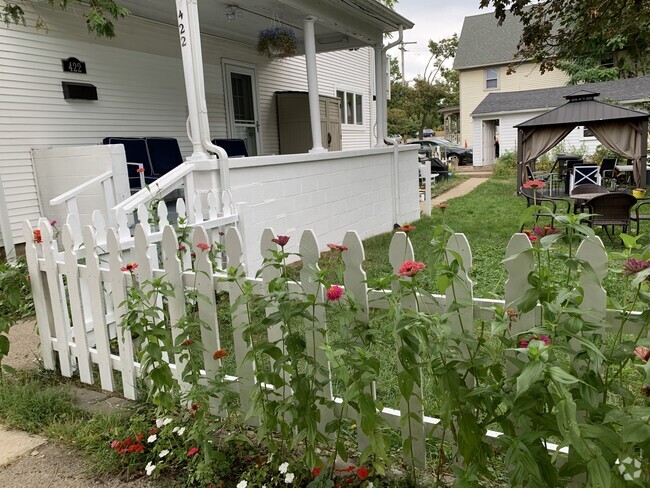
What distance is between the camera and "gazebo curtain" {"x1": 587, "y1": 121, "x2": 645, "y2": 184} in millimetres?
12484

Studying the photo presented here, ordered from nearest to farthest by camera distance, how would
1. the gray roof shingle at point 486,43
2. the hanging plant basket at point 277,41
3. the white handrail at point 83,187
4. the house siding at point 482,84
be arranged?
1. the white handrail at point 83,187
2. the hanging plant basket at point 277,41
3. the house siding at point 482,84
4. the gray roof shingle at point 486,43

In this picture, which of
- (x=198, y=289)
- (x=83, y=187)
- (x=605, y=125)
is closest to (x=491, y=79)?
(x=605, y=125)

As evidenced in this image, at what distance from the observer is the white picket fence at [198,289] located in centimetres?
186

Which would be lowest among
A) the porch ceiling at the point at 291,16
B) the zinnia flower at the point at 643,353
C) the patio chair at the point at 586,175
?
the patio chair at the point at 586,175

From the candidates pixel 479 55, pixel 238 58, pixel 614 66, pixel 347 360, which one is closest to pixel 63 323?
pixel 347 360

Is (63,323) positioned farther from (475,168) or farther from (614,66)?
(614,66)

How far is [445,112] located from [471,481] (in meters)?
43.0

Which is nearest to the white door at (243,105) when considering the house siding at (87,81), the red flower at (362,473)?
the house siding at (87,81)

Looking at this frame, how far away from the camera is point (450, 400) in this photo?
66.6 inches

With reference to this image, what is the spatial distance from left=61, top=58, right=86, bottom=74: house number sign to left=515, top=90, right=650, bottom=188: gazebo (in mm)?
10754

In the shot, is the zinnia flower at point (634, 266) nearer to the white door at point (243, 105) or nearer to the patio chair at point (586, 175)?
the white door at point (243, 105)

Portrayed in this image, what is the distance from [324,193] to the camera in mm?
7133

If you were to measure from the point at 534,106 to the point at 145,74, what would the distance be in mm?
19111

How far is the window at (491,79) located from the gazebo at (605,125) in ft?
52.3
